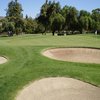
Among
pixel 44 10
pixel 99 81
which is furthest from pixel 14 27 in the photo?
pixel 99 81

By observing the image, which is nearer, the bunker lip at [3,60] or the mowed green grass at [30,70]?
the mowed green grass at [30,70]

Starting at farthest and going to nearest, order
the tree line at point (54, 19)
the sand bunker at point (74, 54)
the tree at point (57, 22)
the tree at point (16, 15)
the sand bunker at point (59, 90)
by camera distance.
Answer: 1. the tree at point (16, 15)
2. the tree line at point (54, 19)
3. the tree at point (57, 22)
4. the sand bunker at point (74, 54)
5. the sand bunker at point (59, 90)

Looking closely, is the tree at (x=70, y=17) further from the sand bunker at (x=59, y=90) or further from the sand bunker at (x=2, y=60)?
the sand bunker at (x=59, y=90)

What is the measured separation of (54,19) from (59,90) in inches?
2332

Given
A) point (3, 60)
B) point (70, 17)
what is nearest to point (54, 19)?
point (70, 17)

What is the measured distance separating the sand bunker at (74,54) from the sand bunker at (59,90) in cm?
897

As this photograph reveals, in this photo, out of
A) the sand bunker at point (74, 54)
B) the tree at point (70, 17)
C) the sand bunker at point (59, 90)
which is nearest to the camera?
the sand bunker at point (59, 90)

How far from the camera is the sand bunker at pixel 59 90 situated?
39.3 ft

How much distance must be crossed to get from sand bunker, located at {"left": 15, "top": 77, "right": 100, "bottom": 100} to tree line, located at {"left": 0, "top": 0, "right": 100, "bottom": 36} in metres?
57.6

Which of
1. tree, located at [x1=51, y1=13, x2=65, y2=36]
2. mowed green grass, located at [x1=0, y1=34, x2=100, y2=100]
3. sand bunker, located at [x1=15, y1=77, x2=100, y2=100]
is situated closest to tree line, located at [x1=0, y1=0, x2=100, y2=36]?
tree, located at [x1=51, y1=13, x2=65, y2=36]

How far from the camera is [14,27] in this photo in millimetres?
80438

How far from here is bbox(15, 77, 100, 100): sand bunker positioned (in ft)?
39.3

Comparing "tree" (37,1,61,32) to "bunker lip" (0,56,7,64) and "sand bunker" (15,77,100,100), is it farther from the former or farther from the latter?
"sand bunker" (15,77,100,100)

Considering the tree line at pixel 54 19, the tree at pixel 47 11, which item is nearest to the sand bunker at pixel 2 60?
the tree line at pixel 54 19
